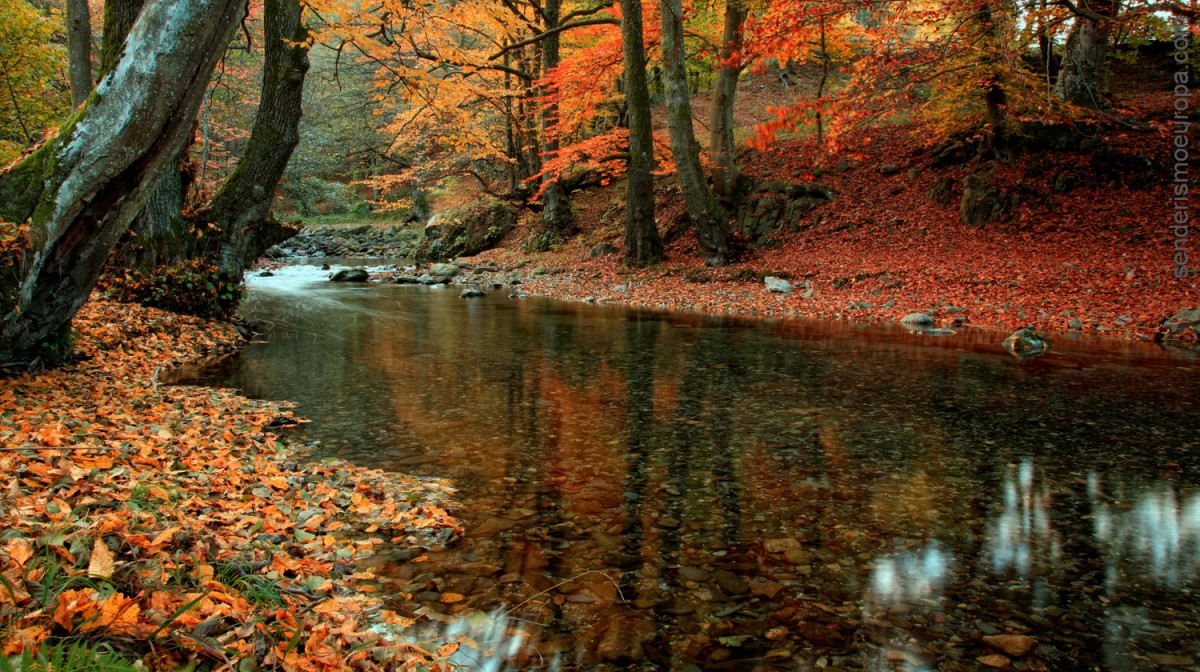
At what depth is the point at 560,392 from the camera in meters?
6.52

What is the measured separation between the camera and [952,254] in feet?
42.9

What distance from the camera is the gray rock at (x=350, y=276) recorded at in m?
19.0

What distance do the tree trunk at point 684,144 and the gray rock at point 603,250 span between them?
13.2ft

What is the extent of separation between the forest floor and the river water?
2.32 metres

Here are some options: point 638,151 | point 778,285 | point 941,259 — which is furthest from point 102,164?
point 941,259

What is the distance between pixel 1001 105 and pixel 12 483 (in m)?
17.9

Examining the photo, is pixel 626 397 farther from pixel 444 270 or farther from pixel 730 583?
pixel 444 270

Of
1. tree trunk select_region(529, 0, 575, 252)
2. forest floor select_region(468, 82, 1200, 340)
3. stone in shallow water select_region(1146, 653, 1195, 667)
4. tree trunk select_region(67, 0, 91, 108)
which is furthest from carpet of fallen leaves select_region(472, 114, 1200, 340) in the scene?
tree trunk select_region(67, 0, 91, 108)

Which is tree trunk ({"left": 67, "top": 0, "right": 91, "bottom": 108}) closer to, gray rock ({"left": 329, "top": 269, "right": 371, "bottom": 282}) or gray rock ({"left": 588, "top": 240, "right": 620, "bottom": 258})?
gray rock ({"left": 329, "top": 269, "right": 371, "bottom": 282})

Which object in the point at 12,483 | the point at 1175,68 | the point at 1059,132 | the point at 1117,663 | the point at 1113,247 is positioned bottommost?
the point at 1117,663

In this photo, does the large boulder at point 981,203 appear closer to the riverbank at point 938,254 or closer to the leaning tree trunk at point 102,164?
the riverbank at point 938,254

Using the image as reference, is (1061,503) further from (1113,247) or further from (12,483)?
(1113,247)

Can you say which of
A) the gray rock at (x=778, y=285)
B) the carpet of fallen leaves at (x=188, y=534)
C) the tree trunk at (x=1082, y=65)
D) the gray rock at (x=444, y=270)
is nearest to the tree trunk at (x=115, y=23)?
the carpet of fallen leaves at (x=188, y=534)

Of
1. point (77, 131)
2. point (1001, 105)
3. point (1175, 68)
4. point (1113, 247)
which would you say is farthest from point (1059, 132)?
point (77, 131)
